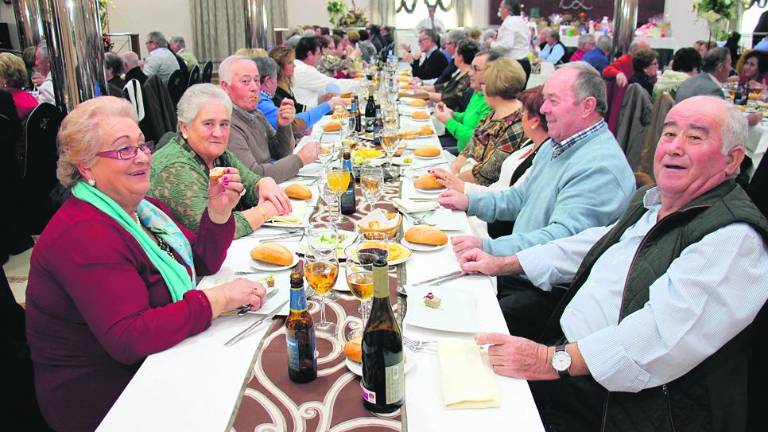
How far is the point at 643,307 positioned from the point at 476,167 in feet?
6.60

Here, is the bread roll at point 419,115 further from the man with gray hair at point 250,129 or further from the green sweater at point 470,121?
the man with gray hair at point 250,129

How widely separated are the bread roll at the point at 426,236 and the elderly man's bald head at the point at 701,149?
2.16ft

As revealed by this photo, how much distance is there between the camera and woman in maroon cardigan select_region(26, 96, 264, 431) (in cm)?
135

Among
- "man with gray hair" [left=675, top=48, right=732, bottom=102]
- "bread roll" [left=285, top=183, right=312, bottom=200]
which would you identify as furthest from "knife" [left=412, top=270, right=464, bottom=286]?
"man with gray hair" [left=675, top=48, right=732, bottom=102]

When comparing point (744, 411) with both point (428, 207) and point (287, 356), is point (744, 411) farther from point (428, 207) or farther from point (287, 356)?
point (428, 207)

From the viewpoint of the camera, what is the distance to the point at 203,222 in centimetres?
184

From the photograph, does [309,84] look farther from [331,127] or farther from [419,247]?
[419,247]

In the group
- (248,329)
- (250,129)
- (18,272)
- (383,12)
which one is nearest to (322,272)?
(248,329)

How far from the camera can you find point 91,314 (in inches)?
53.2

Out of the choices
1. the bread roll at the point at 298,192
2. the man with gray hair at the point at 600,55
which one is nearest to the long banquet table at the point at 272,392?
the bread roll at the point at 298,192

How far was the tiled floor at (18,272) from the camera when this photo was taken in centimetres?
308

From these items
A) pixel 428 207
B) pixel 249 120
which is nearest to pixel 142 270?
pixel 428 207

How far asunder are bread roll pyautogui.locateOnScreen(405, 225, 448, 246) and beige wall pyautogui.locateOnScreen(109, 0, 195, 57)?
39.7ft

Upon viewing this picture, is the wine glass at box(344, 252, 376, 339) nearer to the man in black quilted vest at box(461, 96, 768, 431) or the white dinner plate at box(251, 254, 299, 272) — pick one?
the man in black quilted vest at box(461, 96, 768, 431)
